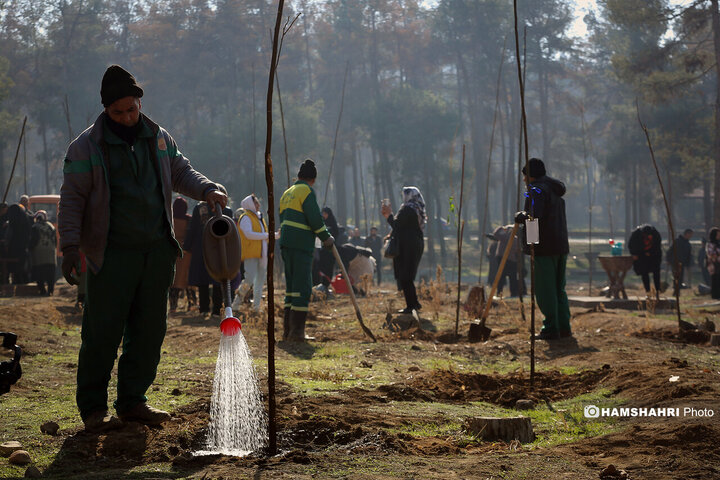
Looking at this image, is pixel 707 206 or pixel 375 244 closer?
pixel 375 244

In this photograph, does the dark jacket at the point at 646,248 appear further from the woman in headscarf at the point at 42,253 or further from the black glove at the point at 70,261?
the black glove at the point at 70,261

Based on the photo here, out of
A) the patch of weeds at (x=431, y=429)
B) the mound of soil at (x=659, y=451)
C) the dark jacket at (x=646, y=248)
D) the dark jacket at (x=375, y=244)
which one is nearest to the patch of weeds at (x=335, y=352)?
the patch of weeds at (x=431, y=429)

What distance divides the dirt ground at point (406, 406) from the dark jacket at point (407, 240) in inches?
65.7

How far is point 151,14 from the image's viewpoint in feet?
151

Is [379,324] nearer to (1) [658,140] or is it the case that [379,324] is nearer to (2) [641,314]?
(2) [641,314]

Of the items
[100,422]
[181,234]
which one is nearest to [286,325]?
[181,234]

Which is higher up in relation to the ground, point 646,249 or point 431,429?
point 646,249

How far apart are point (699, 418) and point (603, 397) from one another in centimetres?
130

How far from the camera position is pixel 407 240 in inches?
460

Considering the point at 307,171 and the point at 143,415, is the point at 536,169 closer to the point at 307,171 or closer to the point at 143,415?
the point at 307,171

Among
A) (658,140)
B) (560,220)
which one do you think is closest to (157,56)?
(658,140)

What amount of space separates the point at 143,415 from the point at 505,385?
3020 mm

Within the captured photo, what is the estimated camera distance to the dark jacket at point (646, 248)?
16141 mm

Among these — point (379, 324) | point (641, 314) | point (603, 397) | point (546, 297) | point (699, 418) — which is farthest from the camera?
point (641, 314)
